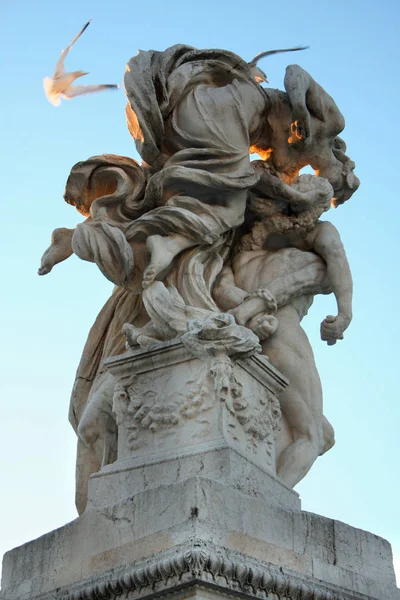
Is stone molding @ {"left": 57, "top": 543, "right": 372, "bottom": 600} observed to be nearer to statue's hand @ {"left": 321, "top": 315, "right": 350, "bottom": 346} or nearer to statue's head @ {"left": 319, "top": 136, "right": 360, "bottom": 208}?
statue's hand @ {"left": 321, "top": 315, "right": 350, "bottom": 346}

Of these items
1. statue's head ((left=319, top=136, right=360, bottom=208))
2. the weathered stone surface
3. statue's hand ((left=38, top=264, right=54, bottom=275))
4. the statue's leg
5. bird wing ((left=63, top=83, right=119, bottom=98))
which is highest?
bird wing ((left=63, top=83, right=119, bottom=98))

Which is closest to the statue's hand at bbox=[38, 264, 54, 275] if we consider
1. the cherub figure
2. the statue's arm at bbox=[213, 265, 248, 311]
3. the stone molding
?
the cherub figure

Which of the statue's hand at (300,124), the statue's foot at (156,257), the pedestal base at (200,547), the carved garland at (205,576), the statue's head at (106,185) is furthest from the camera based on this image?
the statue's hand at (300,124)

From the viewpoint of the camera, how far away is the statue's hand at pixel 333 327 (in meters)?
8.12

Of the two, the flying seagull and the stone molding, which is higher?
the flying seagull

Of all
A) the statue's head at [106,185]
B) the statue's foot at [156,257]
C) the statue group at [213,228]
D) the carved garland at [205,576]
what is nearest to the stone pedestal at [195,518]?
the carved garland at [205,576]

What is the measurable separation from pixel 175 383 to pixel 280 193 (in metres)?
1.89

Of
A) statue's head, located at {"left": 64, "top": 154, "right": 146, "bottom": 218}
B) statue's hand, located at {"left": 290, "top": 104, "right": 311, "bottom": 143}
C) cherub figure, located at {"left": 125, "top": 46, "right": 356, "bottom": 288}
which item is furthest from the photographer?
statue's hand, located at {"left": 290, "top": 104, "right": 311, "bottom": 143}

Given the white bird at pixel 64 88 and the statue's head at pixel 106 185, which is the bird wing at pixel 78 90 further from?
the statue's head at pixel 106 185

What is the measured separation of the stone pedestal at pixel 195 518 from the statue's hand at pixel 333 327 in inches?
29.5

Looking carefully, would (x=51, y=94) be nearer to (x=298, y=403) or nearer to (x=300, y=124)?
(x=300, y=124)

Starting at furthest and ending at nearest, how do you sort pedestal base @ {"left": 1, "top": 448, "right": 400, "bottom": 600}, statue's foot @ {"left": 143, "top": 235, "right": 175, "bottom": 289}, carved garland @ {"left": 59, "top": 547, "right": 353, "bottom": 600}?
statue's foot @ {"left": 143, "top": 235, "right": 175, "bottom": 289} < pedestal base @ {"left": 1, "top": 448, "right": 400, "bottom": 600} < carved garland @ {"left": 59, "top": 547, "right": 353, "bottom": 600}

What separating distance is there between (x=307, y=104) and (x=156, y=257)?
1856 millimetres

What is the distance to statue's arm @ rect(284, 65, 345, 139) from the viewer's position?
336 inches
